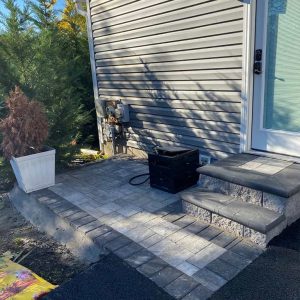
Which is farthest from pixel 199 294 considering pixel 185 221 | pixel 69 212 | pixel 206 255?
pixel 69 212

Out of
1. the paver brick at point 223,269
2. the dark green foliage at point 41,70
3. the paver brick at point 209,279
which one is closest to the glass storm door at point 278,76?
the paver brick at point 223,269

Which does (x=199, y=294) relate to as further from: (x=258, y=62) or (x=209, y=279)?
(x=258, y=62)

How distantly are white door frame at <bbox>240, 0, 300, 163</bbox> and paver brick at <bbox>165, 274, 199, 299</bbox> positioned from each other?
1.59 meters

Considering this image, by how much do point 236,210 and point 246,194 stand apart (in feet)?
0.70

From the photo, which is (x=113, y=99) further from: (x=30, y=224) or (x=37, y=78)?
(x=30, y=224)

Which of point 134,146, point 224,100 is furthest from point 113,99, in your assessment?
point 224,100

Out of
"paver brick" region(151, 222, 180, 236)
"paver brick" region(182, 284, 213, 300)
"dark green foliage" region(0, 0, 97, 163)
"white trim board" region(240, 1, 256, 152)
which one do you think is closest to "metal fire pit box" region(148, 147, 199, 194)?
"white trim board" region(240, 1, 256, 152)

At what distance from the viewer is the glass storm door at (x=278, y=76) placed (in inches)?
109

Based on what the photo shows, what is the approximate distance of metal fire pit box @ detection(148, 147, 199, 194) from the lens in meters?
3.12

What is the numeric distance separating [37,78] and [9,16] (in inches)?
30.5

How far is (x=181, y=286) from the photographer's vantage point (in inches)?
72.6

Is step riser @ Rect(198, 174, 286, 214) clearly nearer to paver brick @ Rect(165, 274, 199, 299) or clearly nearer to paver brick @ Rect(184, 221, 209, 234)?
paver brick @ Rect(184, 221, 209, 234)

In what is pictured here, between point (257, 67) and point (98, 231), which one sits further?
point (257, 67)

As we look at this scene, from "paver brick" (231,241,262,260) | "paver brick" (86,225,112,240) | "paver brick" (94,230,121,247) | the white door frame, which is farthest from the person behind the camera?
the white door frame
